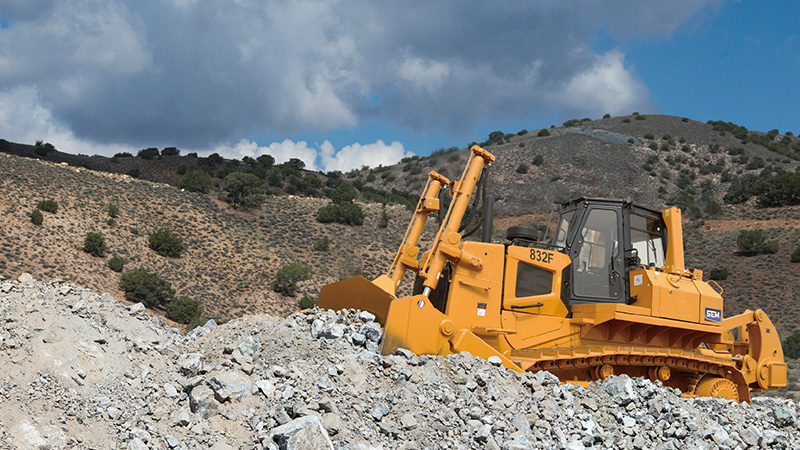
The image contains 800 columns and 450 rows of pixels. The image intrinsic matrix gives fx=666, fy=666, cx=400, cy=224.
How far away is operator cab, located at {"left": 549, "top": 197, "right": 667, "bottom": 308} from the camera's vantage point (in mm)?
10352

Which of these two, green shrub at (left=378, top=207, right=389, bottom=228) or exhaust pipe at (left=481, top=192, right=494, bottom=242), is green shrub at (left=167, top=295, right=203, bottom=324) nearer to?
green shrub at (left=378, top=207, right=389, bottom=228)

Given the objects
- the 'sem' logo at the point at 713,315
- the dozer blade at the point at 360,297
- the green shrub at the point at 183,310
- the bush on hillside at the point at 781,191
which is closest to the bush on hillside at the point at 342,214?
the green shrub at the point at 183,310

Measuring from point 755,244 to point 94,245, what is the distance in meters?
36.9

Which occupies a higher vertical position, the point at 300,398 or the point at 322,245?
the point at 322,245

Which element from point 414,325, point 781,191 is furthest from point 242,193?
point 414,325

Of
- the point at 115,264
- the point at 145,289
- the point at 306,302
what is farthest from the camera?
the point at 306,302

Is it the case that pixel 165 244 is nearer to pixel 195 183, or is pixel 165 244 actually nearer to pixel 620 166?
pixel 195 183

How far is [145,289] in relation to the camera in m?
30.0

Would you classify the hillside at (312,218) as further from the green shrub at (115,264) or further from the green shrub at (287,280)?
the green shrub at (287,280)

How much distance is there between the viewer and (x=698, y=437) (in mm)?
8180

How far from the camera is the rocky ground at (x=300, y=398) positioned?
6582 millimetres

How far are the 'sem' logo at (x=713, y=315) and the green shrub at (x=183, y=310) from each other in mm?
23552

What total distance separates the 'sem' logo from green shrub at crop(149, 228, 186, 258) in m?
30.8

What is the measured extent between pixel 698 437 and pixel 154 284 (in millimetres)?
26556
